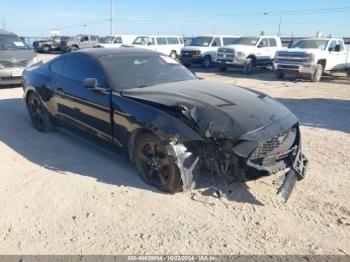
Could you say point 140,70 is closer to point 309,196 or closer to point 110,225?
point 110,225

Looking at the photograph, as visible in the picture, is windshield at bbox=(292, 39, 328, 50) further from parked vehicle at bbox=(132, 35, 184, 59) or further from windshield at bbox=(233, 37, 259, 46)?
parked vehicle at bbox=(132, 35, 184, 59)

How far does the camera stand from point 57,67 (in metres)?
5.85

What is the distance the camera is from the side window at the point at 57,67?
575 cm

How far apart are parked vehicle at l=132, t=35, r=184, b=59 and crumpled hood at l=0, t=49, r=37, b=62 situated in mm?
13092

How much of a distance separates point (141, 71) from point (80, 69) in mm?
965

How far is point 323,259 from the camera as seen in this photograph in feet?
9.70

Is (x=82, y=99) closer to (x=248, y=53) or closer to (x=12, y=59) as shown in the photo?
(x=12, y=59)

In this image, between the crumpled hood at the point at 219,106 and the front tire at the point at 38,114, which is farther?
the front tire at the point at 38,114

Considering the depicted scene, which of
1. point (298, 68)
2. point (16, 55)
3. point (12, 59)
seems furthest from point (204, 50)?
point (12, 59)

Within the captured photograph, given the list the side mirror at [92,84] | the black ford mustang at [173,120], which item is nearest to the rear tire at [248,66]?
the black ford mustang at [173,120]

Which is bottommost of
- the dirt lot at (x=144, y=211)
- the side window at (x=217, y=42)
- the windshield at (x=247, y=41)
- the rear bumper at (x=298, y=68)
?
the dirt lot at (x=144, y=211)

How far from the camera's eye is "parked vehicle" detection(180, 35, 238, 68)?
68.7ft

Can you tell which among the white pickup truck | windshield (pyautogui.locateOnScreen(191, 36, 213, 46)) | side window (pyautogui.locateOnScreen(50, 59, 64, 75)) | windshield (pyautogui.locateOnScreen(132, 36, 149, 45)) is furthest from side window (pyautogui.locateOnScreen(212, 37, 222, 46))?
side window (pyautogui.locateOnScreen(50, 59, 64, 75))

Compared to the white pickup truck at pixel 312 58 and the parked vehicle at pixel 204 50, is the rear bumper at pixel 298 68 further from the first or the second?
the parked vehicle at pixel 204 50
